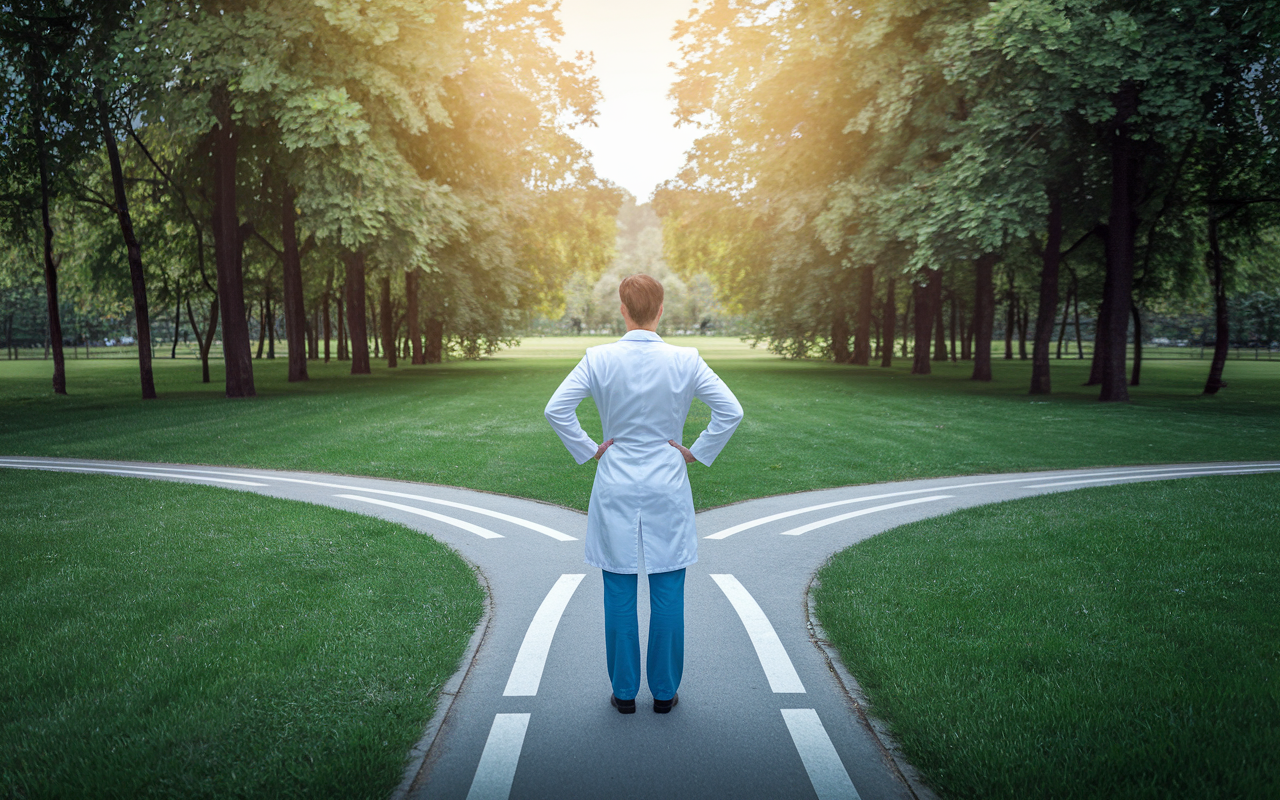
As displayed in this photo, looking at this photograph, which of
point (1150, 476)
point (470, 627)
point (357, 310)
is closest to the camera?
point (470, 627)

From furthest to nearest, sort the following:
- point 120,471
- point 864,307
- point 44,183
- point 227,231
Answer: point 864,307 < point 227,231 < point 44,183 < point 120,471

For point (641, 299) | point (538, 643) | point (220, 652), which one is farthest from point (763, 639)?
point (220, 652)

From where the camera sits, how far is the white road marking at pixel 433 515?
789 centimetres

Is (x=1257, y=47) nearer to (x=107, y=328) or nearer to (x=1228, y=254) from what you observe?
(x=1228, y=254)

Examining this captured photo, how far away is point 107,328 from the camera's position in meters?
87.0

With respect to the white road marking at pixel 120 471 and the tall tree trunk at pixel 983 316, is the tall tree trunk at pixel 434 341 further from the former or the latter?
the white road marking at pixel 120 471

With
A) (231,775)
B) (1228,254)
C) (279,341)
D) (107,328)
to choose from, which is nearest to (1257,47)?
(1228,254)

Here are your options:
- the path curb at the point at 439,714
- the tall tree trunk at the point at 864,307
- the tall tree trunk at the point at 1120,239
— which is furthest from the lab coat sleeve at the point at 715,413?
the tall tree trunk at the point at 864,307

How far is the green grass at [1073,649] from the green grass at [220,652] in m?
2.50

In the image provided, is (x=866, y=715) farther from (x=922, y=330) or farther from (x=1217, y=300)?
(x=922, y=330)

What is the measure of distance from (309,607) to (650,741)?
296cm

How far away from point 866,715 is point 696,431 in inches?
454

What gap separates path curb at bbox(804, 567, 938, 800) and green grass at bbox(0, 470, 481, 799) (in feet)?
6.98

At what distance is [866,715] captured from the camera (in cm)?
388
